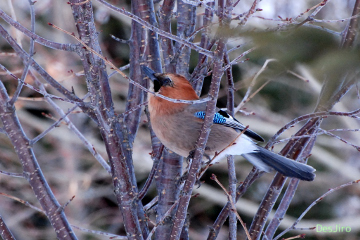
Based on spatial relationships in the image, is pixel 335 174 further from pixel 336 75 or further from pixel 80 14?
pixel 336 75

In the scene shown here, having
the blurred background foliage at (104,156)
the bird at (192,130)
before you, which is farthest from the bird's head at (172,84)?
the blurred background foliage at (104,156)

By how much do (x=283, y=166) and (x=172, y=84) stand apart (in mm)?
923

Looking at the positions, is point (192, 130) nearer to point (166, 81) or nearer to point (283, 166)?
point (166, 81)

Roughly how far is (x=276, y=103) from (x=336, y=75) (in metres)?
8.69

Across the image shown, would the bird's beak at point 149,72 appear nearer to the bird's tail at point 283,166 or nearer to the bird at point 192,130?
the bird at point 192,130

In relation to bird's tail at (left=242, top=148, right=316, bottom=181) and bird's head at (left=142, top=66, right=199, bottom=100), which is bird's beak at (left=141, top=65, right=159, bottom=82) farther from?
bird's tail at (left=242, top=148, right=316, bottom=181)

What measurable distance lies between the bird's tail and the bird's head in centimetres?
62

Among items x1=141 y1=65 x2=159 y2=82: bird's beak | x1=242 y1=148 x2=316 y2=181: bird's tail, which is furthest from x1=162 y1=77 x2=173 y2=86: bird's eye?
x1=242 y1=148 x2=316 y2=181: bird's tail

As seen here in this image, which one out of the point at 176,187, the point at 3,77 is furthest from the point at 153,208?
the point at 3,77

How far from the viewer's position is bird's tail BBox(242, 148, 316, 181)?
2.70 m

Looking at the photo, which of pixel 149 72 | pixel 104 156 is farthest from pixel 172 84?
pixel 104 156

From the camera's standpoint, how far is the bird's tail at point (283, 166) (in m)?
2.70

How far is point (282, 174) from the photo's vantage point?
2752 mm

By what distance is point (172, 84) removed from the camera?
299 centimetres
